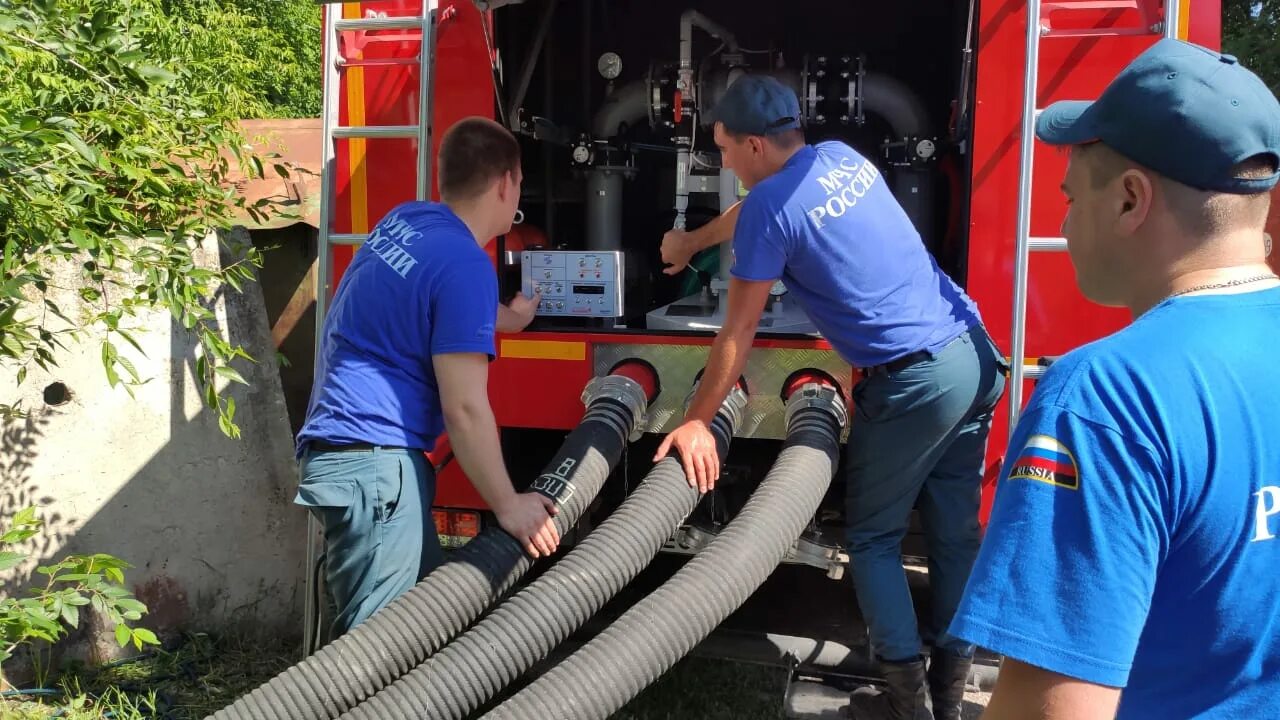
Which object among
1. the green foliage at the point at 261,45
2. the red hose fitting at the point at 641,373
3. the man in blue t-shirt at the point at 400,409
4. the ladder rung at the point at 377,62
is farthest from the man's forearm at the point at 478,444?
the green foliage at the point at 261,45

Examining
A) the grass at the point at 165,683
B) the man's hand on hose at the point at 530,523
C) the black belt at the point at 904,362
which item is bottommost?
the grass at the point at 165,683

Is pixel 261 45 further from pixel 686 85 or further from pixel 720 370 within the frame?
pixel 720 370

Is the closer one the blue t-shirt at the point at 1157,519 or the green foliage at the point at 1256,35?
the blue t-shirt at the point at 1157,519

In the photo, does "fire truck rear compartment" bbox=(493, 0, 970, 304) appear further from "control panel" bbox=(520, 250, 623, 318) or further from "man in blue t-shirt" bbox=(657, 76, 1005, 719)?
"man in blue t-shirt" bbox=(657, 76, 1005, 719)

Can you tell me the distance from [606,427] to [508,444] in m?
0.74

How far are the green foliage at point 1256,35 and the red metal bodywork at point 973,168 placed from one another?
1236 centimetres

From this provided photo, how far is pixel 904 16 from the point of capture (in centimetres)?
423

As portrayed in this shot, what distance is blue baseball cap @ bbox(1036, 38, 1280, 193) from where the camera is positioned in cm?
106

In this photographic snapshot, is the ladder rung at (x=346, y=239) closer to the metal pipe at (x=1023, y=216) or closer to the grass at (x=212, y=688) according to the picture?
the grass at (x=212, y=688)

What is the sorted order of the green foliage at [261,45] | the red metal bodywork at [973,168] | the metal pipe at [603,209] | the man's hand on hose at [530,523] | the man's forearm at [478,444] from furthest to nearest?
the green foliage at [261,45] < the metal pipe at [603,209] < the red metal bodywork at [973,168] < the man's hand on hose at [530,523] < the man's forearm at [478,444]

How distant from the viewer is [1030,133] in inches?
114

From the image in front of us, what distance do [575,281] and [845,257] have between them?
1.06 metres

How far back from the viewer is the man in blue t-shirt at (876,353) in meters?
2.76

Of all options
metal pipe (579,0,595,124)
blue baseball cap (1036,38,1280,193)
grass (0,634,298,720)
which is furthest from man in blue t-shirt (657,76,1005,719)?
grass (0,634,298,720)
